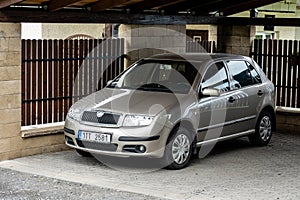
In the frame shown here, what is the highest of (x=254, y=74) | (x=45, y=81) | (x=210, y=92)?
(x=254, y=74)

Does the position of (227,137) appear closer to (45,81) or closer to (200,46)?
(45,81)

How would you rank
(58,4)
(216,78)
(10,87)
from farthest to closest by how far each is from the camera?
(216,78) < (58,4) < (10,87)

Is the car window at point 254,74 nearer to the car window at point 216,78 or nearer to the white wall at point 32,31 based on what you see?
the car window at point 216,78

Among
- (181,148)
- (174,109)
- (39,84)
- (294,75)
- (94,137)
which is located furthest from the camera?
(294,75)

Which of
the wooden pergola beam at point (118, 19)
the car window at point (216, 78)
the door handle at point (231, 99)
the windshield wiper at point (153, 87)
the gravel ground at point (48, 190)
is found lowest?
the gravel ground at point (48, 190)

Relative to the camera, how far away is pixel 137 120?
9141 mm

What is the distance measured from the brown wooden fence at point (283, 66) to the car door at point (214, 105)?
3178 mm

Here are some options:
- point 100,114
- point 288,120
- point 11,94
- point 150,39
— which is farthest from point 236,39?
point 11,94

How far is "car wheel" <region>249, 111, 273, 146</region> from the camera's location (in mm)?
11539

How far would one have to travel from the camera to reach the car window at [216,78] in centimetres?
1024

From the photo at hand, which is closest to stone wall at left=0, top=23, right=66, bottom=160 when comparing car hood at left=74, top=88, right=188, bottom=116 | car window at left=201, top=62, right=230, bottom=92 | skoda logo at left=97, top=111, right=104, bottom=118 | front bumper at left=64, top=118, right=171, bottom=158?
car hood at left=74, top=88, right=188, bottom=116

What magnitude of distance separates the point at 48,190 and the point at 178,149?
7.14 ft

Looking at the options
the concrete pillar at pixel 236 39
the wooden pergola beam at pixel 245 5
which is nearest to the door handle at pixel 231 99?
the wooden pergola beam at pixel 245 5

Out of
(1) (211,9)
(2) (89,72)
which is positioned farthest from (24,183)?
(1) (211,9)
